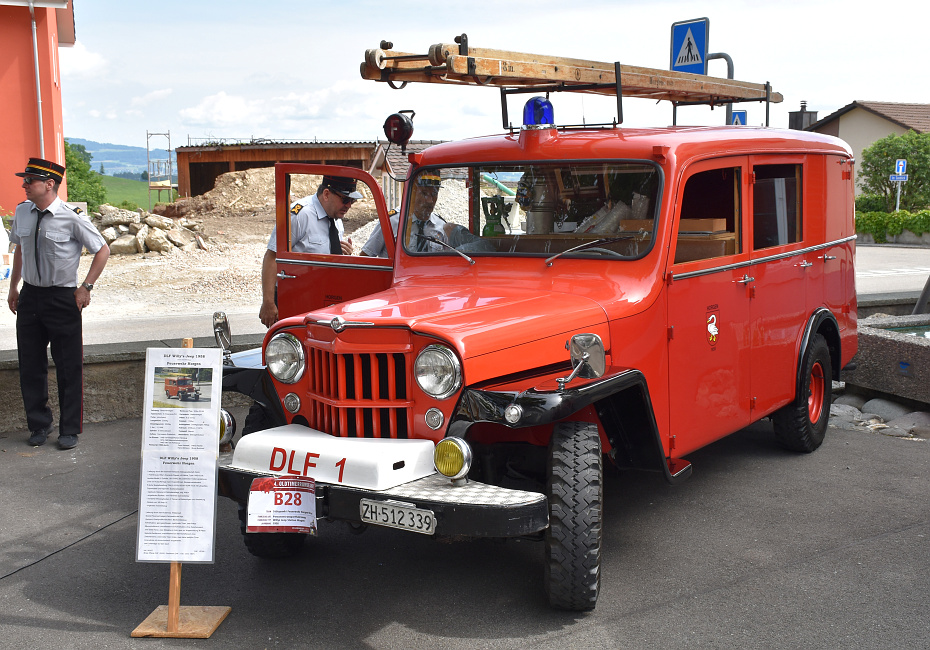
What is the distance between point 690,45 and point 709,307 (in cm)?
627

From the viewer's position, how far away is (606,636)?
3.81 m

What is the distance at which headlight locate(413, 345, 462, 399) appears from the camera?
3.87 meters

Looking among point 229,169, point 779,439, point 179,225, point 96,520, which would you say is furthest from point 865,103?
point 96,520

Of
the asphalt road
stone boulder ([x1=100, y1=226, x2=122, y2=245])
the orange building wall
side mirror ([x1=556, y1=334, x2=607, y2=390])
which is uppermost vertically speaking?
the orange building wall

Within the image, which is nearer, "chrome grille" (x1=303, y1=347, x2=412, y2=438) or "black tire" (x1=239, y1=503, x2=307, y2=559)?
"chrome grille" (x1=303, y1=347, x2=412, y2=438)

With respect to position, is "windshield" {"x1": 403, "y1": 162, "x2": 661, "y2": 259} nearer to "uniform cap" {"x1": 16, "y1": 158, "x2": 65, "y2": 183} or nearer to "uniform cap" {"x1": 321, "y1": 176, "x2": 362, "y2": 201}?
"uniform cap" {"x1": 321, "y1": 176, "x2": 362, "y2": 201}

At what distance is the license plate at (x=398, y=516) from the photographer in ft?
11.8

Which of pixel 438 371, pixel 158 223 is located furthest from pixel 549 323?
pixel 158 223

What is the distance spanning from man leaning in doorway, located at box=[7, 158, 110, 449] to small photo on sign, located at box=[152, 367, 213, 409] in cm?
293

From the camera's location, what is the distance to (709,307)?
16.5ft

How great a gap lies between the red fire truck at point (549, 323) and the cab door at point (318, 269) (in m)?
0.01

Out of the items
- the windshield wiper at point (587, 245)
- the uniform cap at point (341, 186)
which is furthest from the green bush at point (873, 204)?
the windshield wiper at point (587, 245)

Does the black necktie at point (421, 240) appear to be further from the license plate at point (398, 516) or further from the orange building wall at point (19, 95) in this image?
the orange building wall at point (19, 95)

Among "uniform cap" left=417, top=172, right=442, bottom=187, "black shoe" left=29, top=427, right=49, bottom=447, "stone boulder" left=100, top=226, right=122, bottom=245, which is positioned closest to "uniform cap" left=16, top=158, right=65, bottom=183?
"black shoe" left=29, top=427, right=49, bottom=447
